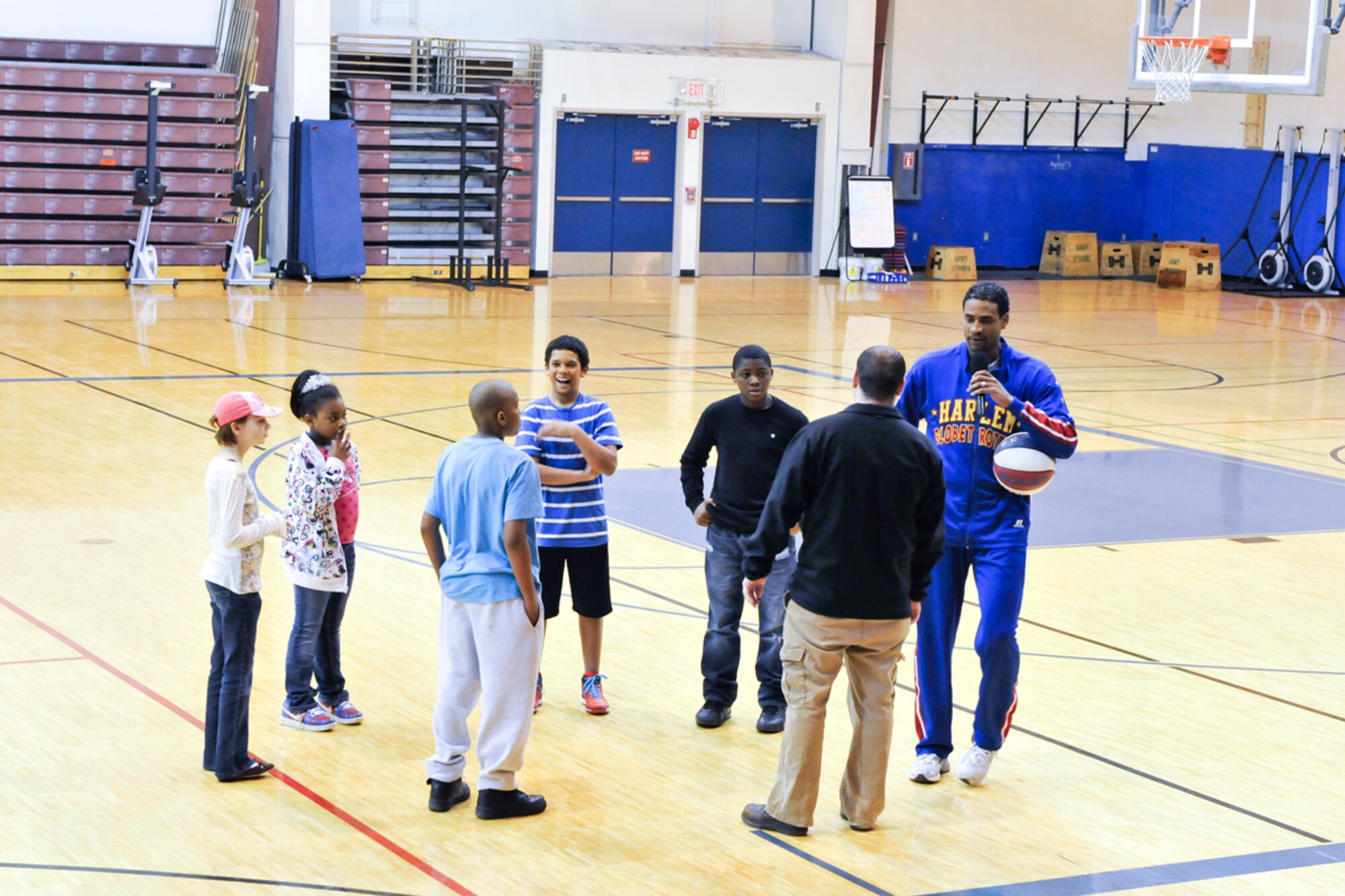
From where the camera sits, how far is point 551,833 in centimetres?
553

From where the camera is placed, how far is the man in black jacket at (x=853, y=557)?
5.39 metres

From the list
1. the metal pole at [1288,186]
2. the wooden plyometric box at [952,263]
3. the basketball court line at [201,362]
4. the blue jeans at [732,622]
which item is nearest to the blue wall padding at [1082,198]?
the metal pole at [1288,186]

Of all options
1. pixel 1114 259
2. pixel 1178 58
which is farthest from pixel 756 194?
pixel 1178 58

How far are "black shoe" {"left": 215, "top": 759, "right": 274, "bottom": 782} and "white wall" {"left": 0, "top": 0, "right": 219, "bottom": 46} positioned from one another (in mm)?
20748

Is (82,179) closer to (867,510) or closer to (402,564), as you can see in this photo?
(402,564)

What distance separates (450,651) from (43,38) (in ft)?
69.8

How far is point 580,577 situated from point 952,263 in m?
25.0

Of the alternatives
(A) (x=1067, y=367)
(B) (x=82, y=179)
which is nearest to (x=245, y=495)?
(A) (x=1067, y=367)

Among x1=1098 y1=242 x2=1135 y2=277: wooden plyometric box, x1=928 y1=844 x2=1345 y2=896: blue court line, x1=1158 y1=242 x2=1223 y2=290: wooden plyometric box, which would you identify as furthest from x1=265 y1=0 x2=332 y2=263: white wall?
x1=928 y1=844 x2=1345 y2=896: blue court line

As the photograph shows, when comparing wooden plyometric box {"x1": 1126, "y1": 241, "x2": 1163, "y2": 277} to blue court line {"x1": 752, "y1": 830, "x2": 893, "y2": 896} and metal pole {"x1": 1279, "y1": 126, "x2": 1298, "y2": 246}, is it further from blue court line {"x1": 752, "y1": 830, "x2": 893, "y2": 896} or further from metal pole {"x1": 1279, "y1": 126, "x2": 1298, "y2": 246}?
blue court line {"x1": 752, "y1": 830, "x2": 893, "y2": 896}

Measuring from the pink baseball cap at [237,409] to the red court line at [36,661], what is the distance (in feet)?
6.47

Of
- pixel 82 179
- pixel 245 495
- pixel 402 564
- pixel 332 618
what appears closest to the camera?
pixel 245 495

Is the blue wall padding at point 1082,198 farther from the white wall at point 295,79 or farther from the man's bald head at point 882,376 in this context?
the man's bald head at point 882,376

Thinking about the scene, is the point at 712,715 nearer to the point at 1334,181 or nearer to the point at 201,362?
the point at 201,362
